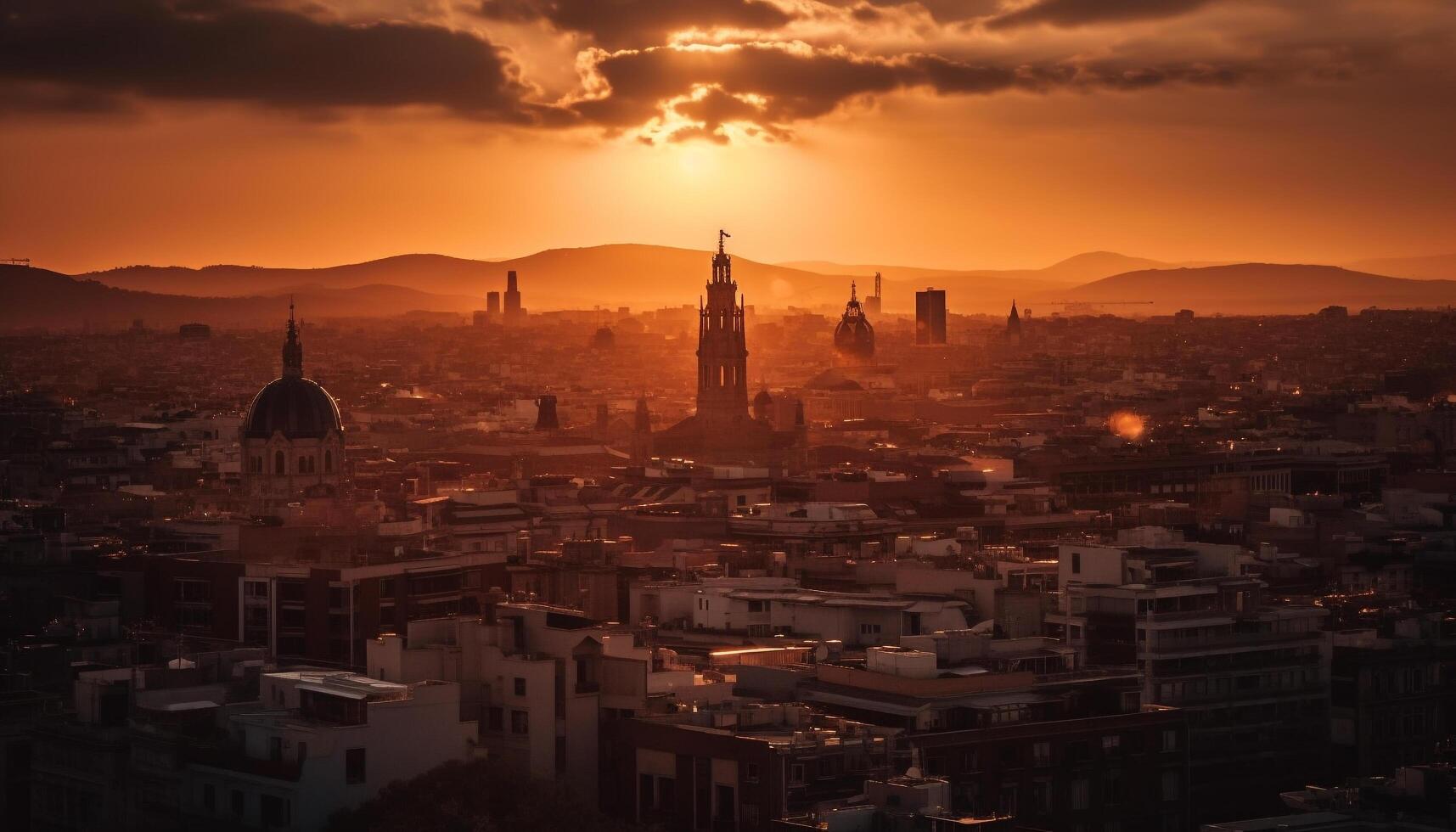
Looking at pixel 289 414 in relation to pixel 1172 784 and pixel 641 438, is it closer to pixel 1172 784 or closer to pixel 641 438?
pixel 641 438

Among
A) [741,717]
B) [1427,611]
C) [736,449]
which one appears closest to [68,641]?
[741,717]

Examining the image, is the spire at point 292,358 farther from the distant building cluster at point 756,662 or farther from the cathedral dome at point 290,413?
the distant building cluster at point 756,662

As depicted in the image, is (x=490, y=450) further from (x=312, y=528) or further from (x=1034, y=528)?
(x=312, y=528)

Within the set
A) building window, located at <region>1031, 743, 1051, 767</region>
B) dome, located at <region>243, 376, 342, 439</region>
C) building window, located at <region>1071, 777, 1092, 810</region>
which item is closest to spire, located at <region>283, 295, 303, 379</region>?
dome, located at <region>243, 376, 342, 439</region>

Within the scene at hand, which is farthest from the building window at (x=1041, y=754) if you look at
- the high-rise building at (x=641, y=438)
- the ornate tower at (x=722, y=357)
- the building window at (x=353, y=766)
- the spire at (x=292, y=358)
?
the ornate tower at (x=722, y=357)

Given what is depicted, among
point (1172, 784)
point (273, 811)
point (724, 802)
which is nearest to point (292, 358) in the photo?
point (1172, 784)

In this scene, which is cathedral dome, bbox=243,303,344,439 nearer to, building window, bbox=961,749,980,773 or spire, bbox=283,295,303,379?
spire, bbox=283,295,303,379
